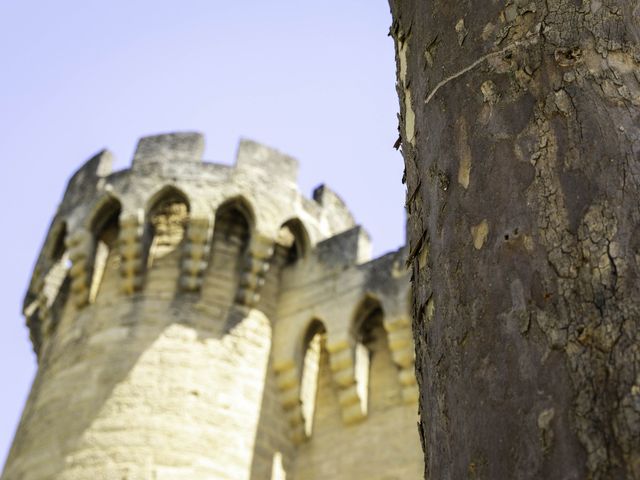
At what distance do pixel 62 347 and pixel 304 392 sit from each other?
198cm

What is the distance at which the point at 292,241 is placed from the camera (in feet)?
30.5

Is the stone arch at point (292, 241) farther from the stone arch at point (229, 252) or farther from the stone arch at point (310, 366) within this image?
the stone arch at point (310, 366)

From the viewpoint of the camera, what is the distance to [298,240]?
921 centimetres

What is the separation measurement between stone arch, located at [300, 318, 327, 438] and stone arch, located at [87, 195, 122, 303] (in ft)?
5.53

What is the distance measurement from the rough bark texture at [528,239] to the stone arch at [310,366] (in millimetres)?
6512

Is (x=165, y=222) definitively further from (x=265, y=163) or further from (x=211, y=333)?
(x=211, y=333)

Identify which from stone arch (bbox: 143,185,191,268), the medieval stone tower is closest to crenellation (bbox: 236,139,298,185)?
the medieval stone tower

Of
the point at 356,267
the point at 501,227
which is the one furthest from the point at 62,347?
the point at 501,227

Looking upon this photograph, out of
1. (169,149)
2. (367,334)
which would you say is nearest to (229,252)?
(169,149)

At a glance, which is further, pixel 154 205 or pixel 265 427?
pixel 154 205

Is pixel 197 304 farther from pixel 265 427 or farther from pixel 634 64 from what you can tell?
Answer: pixel 634 64

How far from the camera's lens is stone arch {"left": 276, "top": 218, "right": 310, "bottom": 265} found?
29.9ft

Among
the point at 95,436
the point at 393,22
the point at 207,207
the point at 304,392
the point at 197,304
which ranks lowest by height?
the point at 393,22

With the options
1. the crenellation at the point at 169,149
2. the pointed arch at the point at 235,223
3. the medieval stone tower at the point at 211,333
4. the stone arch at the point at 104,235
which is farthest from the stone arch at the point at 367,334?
the stone arch at the point at 104,235
